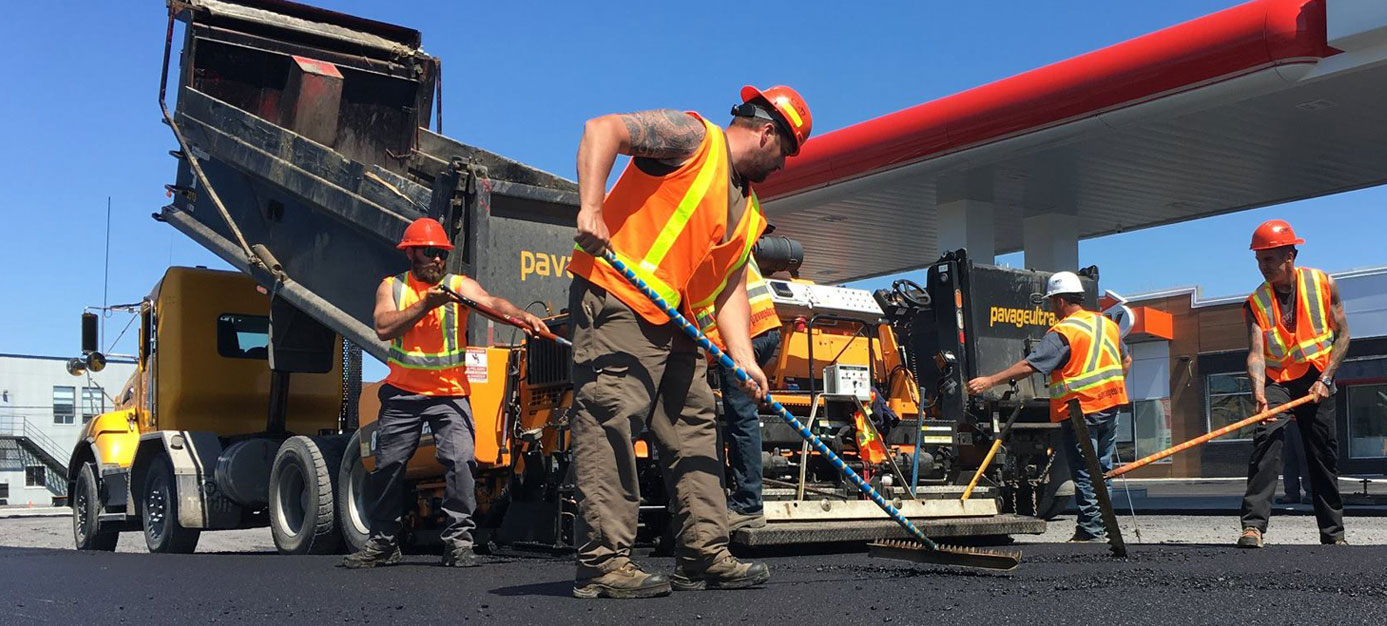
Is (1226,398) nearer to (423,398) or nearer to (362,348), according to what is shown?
(362,348)

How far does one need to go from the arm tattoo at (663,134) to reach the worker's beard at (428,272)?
2.53 meters

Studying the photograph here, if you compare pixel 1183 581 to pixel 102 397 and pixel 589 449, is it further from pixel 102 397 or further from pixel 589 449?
pixel 102 397

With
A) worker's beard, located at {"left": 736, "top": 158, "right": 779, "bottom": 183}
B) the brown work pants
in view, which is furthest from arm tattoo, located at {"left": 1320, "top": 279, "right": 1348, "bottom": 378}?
the brown work pants

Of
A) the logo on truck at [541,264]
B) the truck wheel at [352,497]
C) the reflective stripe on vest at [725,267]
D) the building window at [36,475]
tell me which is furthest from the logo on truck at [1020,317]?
the building window at [36,475]

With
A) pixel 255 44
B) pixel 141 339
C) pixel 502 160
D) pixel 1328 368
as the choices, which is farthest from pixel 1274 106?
pixel 141 339

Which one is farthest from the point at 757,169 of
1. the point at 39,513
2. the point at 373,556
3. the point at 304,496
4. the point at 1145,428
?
the point at 39,513

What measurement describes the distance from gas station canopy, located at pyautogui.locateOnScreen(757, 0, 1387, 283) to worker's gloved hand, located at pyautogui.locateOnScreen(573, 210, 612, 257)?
9.74 metres

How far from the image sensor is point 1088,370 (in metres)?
8.20

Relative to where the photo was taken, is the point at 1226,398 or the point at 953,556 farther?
the point at 1226,398

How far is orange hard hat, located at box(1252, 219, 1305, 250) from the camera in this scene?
6.90 m

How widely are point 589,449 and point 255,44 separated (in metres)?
6.33

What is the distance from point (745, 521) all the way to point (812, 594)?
7.60 ft

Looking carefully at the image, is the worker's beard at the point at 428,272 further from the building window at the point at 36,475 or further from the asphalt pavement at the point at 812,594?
the building window at the point at 36,475

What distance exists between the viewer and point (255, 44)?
9.57 meters
